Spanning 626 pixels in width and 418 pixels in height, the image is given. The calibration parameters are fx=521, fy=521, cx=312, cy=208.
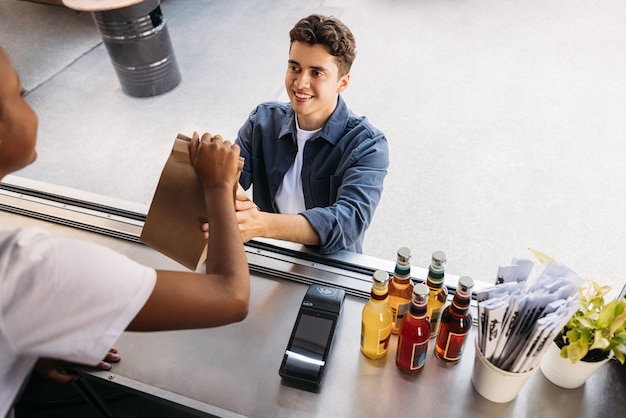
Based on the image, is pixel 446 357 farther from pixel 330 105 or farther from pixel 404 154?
pixel 404 154

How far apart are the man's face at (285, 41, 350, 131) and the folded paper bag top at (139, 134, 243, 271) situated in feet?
1.94

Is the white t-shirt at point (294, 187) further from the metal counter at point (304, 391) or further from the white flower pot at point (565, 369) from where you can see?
the white flower pot at point (565, 369)

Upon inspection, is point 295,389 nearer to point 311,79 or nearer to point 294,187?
point 294,187

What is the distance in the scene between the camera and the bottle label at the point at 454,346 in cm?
104

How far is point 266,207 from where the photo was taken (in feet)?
6.10

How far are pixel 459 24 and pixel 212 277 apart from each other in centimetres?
438

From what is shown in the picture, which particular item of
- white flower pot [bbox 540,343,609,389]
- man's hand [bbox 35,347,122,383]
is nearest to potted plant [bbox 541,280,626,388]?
white flower pot [bbox 540,343,609,389]

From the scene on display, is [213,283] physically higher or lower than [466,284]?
higher

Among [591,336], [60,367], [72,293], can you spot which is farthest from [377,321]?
[60,367]

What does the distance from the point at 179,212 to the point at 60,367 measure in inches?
17.1

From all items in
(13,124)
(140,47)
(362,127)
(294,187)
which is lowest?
(140,47)

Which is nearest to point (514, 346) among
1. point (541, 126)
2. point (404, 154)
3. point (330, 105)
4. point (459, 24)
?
point (330, 105)

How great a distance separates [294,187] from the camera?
1742 millimetres

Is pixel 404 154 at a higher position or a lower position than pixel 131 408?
lower
